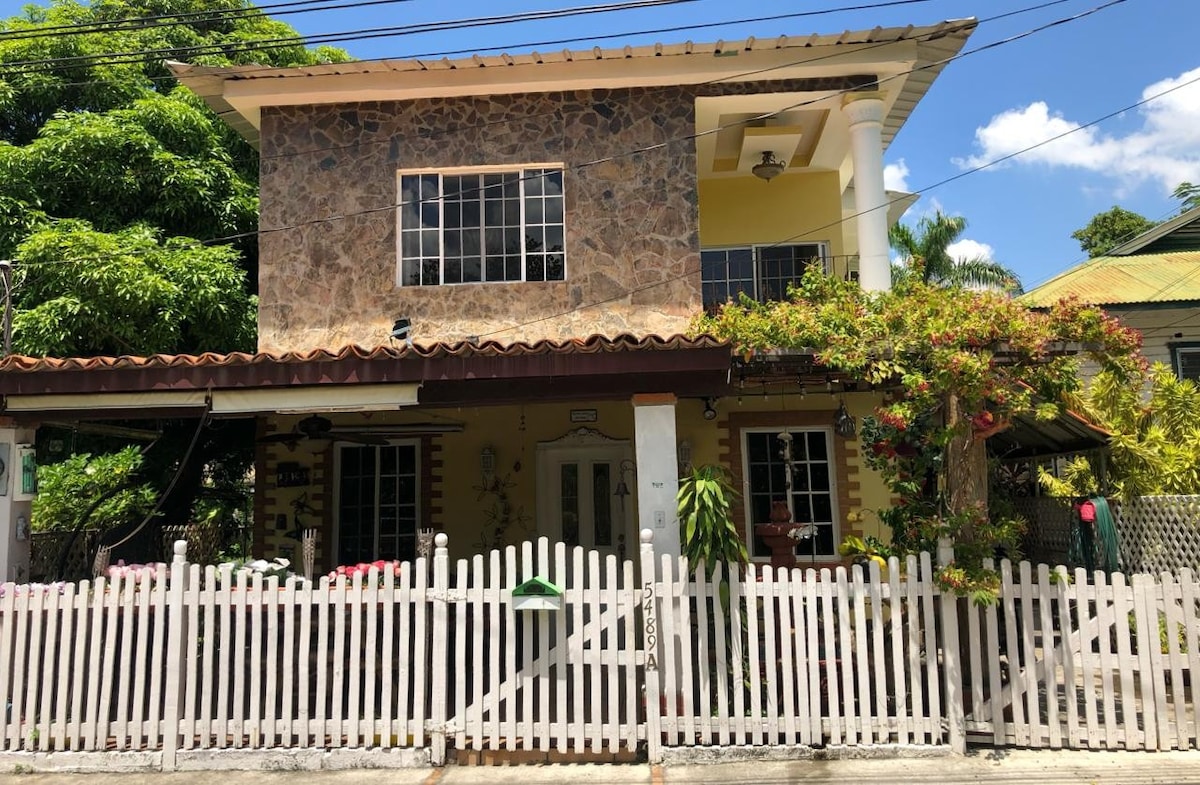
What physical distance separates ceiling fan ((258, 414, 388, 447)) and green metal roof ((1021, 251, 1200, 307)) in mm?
9290

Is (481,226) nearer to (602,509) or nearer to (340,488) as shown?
(602,509)

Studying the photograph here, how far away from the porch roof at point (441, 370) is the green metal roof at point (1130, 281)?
291 inches

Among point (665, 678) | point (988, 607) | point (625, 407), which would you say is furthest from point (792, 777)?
point (625, 407)

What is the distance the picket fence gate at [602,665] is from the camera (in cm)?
566

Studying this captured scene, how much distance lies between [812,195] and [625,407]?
4.44 metres

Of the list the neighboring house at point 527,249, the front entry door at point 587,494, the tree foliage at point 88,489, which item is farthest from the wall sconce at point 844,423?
the tree foliage at point 88,489

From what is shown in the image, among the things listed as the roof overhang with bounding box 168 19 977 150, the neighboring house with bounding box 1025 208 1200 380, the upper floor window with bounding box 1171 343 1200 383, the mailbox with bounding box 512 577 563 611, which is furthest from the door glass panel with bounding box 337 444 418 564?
the upper floor window with bounding box 1171 343 1200 383

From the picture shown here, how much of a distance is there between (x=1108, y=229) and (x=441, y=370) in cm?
3747

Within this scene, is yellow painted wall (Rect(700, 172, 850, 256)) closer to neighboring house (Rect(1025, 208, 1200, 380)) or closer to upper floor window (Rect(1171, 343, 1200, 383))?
neighboring house (Rect(1025, 208, 1200, 380))

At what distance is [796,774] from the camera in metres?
5.39

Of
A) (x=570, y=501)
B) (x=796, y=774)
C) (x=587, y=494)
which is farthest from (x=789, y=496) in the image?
(x=796, y=774)

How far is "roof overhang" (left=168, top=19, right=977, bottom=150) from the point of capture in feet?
29.9

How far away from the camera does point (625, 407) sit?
34.0 feet

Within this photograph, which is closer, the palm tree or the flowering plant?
the flowering plant
